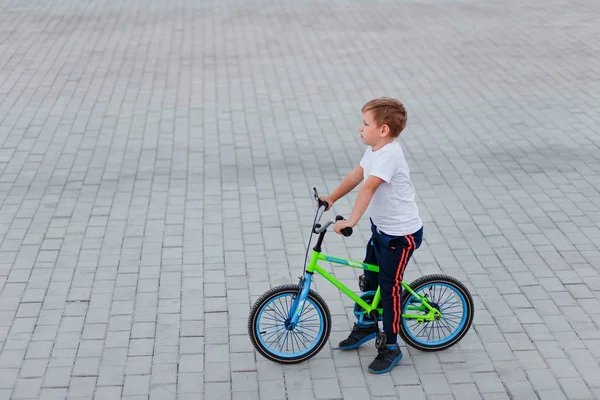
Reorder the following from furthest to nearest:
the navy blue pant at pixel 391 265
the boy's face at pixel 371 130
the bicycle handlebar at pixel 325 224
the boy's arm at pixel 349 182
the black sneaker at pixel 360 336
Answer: the black sneaker at pixel 360 336 → the boy's arm at pixel 349 182 → the navy blue pant at pixel 391 265 → the boy's face at pixel 371 130 → the bicycle handlebar at pixel 325 224

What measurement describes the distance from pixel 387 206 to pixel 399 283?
49 centimetres

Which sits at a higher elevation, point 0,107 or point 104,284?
point 104,284

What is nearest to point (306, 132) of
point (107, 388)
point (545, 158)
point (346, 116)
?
point (346, 116)

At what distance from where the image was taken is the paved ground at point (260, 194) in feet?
17.2

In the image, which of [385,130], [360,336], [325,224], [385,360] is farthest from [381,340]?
[385,130]

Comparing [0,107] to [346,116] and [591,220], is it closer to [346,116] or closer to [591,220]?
[346,116]

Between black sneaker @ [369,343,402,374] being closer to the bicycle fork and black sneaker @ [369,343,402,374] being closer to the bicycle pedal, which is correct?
the bicycle pedal

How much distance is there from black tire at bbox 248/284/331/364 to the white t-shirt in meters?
0.61

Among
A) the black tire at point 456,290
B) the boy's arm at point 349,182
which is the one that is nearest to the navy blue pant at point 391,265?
the black tire at point 456,290

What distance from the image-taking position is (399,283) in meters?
5.03

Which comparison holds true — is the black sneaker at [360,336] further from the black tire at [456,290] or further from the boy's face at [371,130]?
the boy's face at [371,130]

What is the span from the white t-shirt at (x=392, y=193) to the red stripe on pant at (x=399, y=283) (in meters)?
0.08

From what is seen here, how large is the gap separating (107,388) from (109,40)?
10.1 meters

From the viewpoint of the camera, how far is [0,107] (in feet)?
34.4
